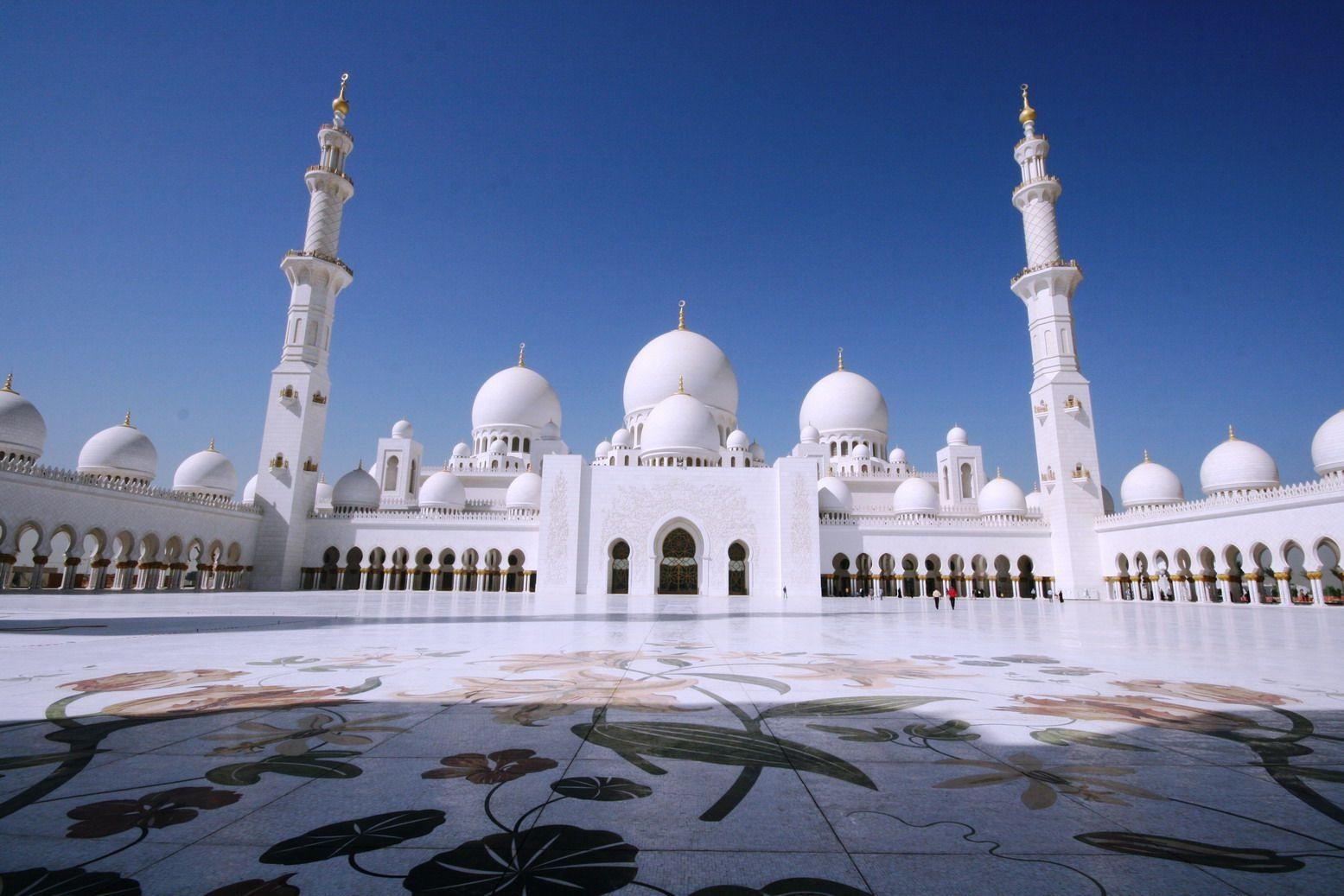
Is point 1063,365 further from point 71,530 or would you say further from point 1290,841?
point 71,530

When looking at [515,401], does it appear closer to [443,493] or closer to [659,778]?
[443,493]

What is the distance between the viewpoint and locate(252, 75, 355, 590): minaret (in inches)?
949

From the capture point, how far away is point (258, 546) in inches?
940

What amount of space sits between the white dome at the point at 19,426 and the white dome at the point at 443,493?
39.6ft

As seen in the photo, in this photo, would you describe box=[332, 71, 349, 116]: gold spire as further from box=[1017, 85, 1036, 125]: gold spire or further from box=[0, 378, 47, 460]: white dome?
box=[1017, 85, 1036, 125]: gold spire

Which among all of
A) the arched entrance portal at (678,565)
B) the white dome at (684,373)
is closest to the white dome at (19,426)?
the arched entrance portal at (678,565)

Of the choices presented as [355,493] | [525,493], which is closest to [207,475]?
[355,493]

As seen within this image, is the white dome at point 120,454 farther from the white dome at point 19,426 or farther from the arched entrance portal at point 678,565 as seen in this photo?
the arched entrance portal at point 678,565

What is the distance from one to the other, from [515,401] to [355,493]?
30.7ft

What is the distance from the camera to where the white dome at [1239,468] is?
23422 mm

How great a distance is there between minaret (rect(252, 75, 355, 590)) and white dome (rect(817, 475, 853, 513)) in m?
19.7

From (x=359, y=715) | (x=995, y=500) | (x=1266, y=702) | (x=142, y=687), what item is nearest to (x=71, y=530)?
(x=142, y=687)

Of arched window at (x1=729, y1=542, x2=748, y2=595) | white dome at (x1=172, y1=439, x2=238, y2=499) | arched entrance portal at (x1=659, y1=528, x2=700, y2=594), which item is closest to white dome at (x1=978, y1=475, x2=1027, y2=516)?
arched window at (x1=729, y1=542, x2=748, y2=595)

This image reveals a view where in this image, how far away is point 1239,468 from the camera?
23.7 metres
